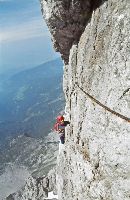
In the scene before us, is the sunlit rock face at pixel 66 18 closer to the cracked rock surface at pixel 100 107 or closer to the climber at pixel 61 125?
the cracked rock surface at pixel 100 107

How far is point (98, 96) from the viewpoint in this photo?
68.3 ft

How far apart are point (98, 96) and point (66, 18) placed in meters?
6.18

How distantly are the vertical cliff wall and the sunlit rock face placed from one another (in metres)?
0.06

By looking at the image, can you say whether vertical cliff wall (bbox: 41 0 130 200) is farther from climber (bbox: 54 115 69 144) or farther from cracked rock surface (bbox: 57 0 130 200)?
climber (bbox: 54 115 69 144)

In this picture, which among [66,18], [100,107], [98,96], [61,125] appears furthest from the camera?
[61,125]

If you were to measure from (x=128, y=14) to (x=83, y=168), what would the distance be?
1035 centimetres

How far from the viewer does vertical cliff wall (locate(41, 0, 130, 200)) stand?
18297 mm

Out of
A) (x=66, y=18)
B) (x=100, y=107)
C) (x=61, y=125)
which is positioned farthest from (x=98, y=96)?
(x=61, y=125)

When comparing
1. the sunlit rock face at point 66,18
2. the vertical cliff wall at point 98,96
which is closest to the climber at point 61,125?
the vertical cliff wall at point 98,96

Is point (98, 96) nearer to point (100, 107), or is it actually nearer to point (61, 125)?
point (100, 107)

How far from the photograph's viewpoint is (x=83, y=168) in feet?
76.7

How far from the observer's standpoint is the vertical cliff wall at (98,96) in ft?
60.0

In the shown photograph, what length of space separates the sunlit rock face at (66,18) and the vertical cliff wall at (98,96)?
0.06 meters

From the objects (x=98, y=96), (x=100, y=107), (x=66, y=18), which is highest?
(x=66, y=18)
